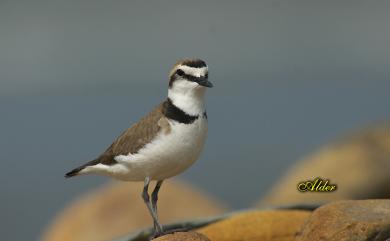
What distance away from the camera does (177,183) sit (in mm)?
16656

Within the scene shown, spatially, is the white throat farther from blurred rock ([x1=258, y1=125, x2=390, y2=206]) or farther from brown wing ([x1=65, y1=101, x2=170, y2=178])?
blurred rock ([x1=258, y1=125, x2=390, y2=206])

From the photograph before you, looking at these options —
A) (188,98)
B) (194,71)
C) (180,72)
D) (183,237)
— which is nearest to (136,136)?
(188,98)

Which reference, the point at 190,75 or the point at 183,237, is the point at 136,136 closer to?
the point at 190,75

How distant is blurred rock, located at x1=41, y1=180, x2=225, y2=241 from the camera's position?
15000mm

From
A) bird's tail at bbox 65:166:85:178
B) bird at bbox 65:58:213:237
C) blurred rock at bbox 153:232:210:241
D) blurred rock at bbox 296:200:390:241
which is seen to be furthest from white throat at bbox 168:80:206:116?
blurred rock at bbox 296:200:390:241

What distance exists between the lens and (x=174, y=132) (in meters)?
8.54

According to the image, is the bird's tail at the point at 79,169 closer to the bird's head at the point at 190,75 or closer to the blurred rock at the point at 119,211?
the bird's head at the point at 190,75

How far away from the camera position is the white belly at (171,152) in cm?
852

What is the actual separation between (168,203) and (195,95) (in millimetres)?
7392

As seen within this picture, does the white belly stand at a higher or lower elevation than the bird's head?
lower

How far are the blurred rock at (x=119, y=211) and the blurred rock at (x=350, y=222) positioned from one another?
663 cm

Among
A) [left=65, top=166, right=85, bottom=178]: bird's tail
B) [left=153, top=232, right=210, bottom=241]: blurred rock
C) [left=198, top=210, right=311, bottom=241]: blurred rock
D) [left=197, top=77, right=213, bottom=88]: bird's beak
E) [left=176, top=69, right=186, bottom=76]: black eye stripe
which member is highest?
[left=176, top=69, right=186, bottom=76]: black eye stripe

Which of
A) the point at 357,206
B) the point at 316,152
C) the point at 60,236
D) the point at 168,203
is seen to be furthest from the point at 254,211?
the point at 316,152

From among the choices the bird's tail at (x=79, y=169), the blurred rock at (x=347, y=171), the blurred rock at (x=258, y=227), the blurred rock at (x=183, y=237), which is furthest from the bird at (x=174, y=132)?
the blurred rock at (x=347, y=171)
